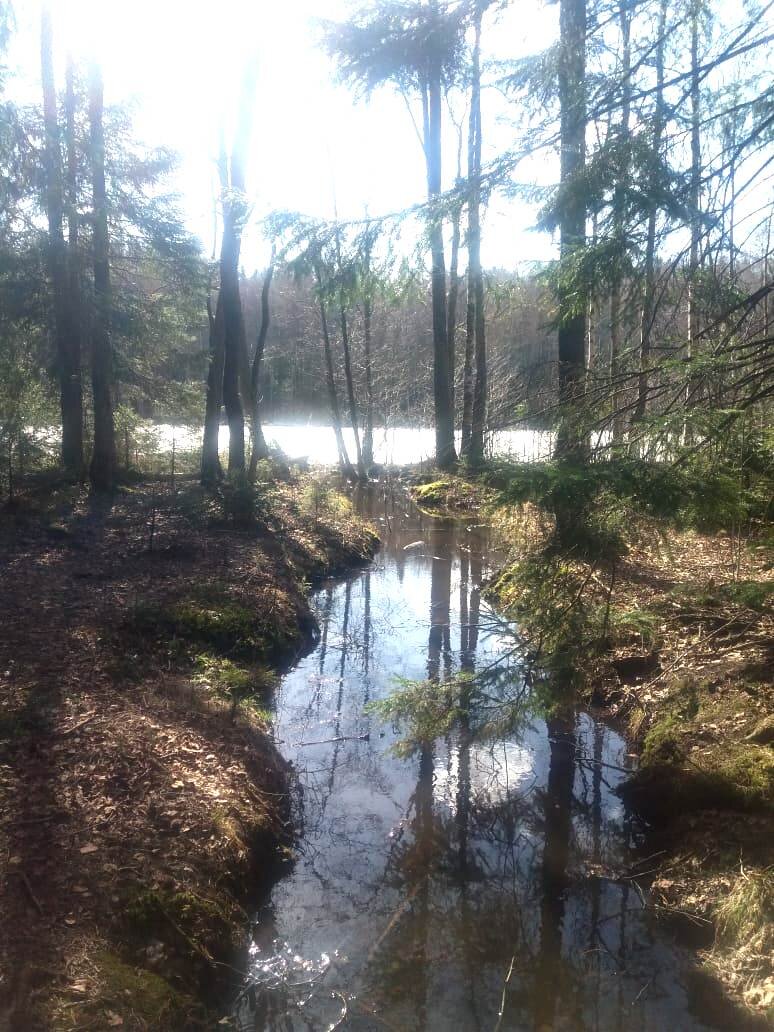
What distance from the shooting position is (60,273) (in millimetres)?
14484

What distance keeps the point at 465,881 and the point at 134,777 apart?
85.6 inches

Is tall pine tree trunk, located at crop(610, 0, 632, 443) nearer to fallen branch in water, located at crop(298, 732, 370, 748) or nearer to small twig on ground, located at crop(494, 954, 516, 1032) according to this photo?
fallen branch in water, located at crop(298, 732, 370, 748)

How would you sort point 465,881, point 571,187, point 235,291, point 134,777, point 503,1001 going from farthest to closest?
point 235,291 < point 571,187 < point 465,881 < point 134,777 < point 503,1001

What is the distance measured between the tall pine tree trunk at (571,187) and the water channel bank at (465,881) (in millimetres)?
1749

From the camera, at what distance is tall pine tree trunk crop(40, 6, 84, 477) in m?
14.0

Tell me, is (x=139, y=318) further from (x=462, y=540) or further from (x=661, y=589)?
(x=661, y=589)

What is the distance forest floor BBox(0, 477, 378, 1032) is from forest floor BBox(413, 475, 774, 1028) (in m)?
2.46

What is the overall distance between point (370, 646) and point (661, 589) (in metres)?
3.46

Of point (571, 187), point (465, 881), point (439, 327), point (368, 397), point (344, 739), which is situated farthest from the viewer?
point (368, 397)

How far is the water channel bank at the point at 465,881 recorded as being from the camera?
153 inches

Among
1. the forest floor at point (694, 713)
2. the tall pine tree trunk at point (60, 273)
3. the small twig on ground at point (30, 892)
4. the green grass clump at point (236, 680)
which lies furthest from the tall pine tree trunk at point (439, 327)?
the small twig on ground at point (30, 892)

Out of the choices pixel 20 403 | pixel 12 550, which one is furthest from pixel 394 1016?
pixel 20 403

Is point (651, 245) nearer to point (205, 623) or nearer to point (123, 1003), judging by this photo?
point (205, 623)

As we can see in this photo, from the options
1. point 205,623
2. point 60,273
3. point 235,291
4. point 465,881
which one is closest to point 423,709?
point 465,881
